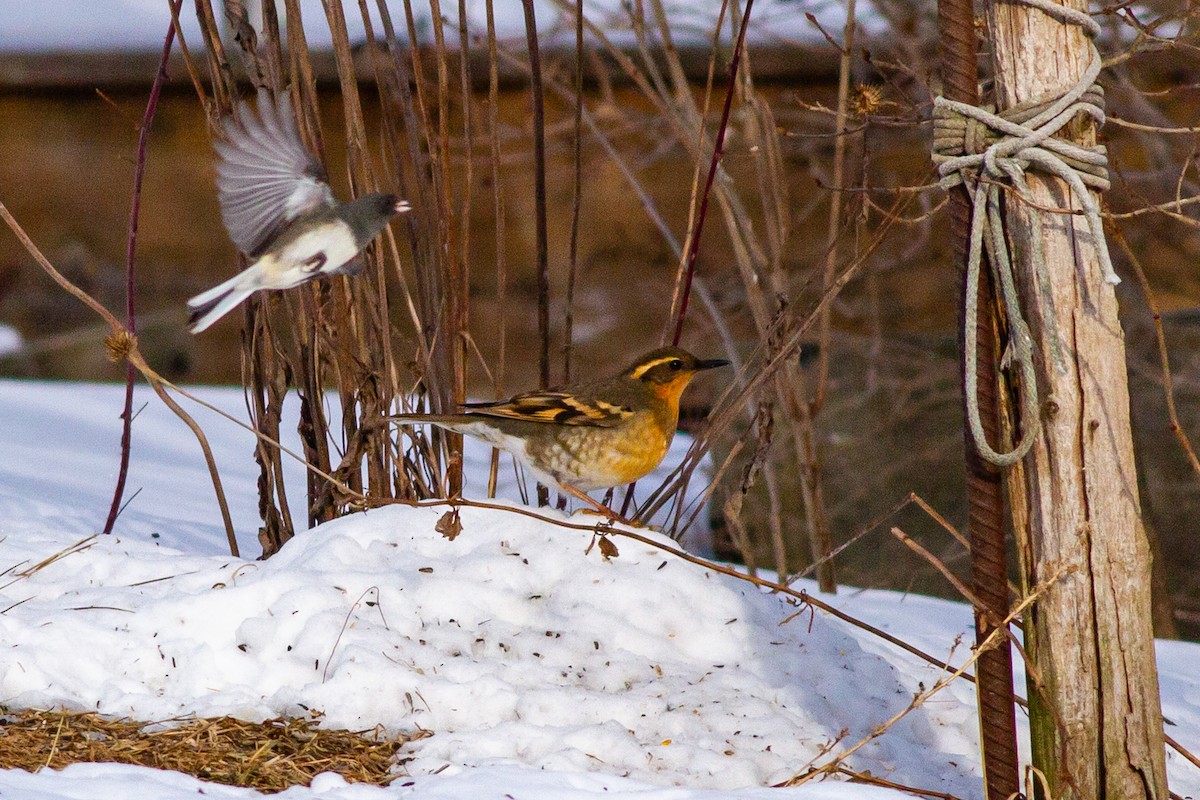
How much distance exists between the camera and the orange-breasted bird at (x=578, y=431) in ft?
12.0

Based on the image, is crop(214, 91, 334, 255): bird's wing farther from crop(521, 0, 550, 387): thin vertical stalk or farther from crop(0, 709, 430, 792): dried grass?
crop(0, 709, 430, 792): dried grass

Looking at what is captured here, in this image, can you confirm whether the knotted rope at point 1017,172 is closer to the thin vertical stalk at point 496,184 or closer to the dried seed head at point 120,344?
the thin vertical stalk at point 496,184

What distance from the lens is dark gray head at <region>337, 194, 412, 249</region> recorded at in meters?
2.89

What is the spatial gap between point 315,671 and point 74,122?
7.97 m

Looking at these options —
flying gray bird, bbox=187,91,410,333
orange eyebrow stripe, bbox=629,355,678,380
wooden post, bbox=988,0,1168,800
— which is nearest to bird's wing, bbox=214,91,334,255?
flying gray bird, bbox=187,91,410,333

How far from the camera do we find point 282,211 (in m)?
3.07

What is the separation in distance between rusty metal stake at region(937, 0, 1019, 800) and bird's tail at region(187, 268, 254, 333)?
5.04ft

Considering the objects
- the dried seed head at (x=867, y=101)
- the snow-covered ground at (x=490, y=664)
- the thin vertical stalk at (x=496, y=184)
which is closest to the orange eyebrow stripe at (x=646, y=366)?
the thin vertical stalk at (x=496, y=184)

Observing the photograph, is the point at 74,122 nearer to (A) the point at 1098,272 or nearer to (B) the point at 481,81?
(B) the point at 481,81

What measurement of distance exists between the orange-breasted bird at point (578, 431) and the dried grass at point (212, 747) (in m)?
1.03

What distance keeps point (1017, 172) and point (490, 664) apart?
173cm

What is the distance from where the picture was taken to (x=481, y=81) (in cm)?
875

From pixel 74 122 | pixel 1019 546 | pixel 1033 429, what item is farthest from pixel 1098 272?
pixel 74 122

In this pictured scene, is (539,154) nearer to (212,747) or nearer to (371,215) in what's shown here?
(371,215)
